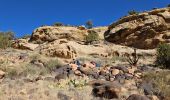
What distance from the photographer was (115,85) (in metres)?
11.5

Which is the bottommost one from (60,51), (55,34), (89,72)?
(89,72)

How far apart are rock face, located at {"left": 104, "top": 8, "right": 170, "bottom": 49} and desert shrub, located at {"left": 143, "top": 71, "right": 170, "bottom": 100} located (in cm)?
1766

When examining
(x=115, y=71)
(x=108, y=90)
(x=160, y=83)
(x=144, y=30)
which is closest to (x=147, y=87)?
(x=160, y=83)

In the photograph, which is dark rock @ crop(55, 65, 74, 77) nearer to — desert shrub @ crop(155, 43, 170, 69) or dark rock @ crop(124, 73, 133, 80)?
dark rock @ crop(124, 73, 133, 80)

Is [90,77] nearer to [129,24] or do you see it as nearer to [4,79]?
[4,79]

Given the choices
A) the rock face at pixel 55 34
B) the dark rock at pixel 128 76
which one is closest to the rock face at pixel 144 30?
the rock face at pixel 55 34

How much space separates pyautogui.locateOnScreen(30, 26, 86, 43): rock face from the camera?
129 ft

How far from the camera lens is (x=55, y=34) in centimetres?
3953

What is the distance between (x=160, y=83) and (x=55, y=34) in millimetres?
28064

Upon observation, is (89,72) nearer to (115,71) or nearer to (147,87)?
(115,71)

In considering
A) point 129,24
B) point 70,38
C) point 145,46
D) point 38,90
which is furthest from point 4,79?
point 70,38

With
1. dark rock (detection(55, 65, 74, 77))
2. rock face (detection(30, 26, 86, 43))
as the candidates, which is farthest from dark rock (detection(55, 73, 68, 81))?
rock face (detection(30, 26, 86, 43))

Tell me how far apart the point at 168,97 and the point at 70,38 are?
93.7 feet

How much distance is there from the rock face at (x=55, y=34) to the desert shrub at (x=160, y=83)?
25.8 m
